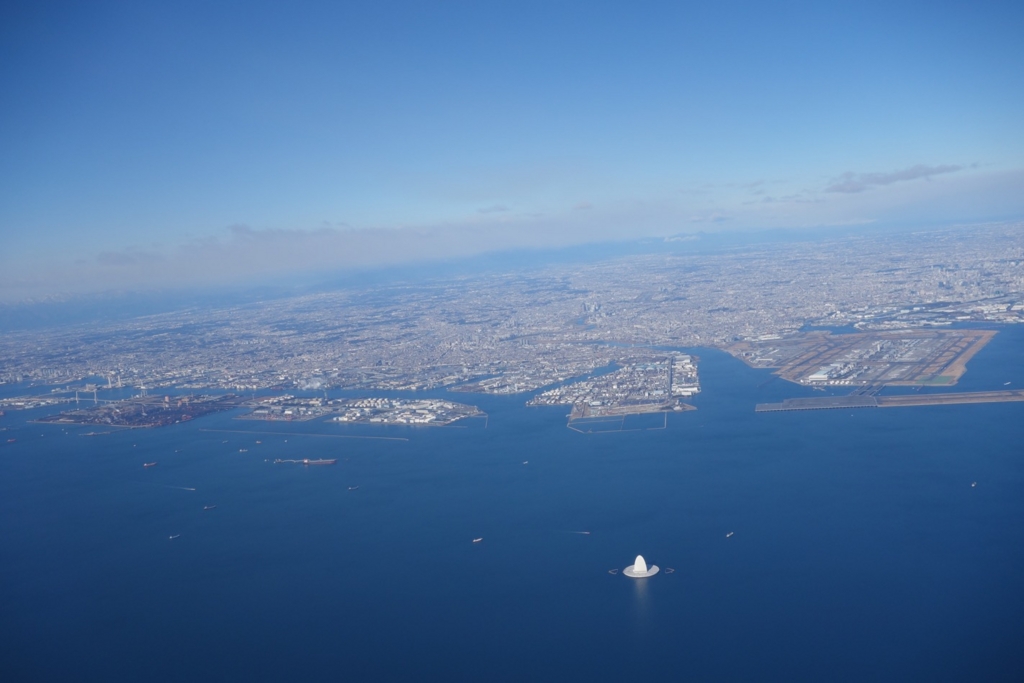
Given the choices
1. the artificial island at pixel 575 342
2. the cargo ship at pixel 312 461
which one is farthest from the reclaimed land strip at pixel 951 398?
the cargo ship at pixel 312 461

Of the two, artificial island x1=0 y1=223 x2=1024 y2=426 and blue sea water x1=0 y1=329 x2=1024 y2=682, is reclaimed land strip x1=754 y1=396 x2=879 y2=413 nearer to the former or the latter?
artificial island x1=0 y1=223 x2=1024 y2=426

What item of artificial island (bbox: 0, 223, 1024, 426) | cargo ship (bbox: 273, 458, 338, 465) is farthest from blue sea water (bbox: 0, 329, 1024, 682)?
artificial island (bbox: 0, 223, 1024, 426)

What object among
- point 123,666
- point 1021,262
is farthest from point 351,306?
point 123,666

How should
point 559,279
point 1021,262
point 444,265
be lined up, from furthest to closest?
1. point 444,265
2. point 559,279
3. point 1021,262

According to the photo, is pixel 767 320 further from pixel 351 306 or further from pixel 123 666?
pixel 351 306

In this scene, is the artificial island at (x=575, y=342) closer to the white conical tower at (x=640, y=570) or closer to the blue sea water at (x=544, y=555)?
the blue sea water at (x=544, y=555)

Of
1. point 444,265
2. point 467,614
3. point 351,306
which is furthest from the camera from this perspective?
point 444,265
